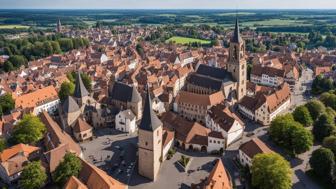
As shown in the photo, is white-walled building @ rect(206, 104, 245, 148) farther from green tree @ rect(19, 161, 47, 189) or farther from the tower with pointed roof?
green tree @ rect(19, 161, 47, 189)

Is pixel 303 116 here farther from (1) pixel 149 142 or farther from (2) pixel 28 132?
(2) pixel 28 132

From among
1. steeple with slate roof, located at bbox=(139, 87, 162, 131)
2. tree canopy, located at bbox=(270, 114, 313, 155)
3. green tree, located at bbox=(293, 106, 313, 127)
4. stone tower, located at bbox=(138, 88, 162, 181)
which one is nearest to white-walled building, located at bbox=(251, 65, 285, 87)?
green tree, located at bbox=(293, 106, 313, 127)

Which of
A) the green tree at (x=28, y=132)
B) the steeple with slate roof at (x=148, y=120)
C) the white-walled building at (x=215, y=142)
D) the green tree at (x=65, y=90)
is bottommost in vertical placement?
the white-walled building at (x=215, y=142)

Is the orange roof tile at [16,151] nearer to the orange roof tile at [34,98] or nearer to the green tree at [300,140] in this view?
the orange roof tile at [34,98]

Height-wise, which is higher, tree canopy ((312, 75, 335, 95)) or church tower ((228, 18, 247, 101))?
church tower ((228, 18, 247, 101))

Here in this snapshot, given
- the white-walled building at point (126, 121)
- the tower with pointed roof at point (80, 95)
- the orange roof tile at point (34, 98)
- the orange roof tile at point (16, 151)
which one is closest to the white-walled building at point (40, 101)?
the orange roof tile at point (34, 98)

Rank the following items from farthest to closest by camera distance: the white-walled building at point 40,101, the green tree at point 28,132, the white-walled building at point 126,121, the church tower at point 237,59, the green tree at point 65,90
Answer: the green tree at point 65,90
the white-walled building at point 40,101
the church tower at point 237,59
the white-walled building at point 126,121
the green tree at point 28,132

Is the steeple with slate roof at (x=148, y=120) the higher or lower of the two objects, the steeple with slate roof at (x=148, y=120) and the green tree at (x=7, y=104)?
the higher
